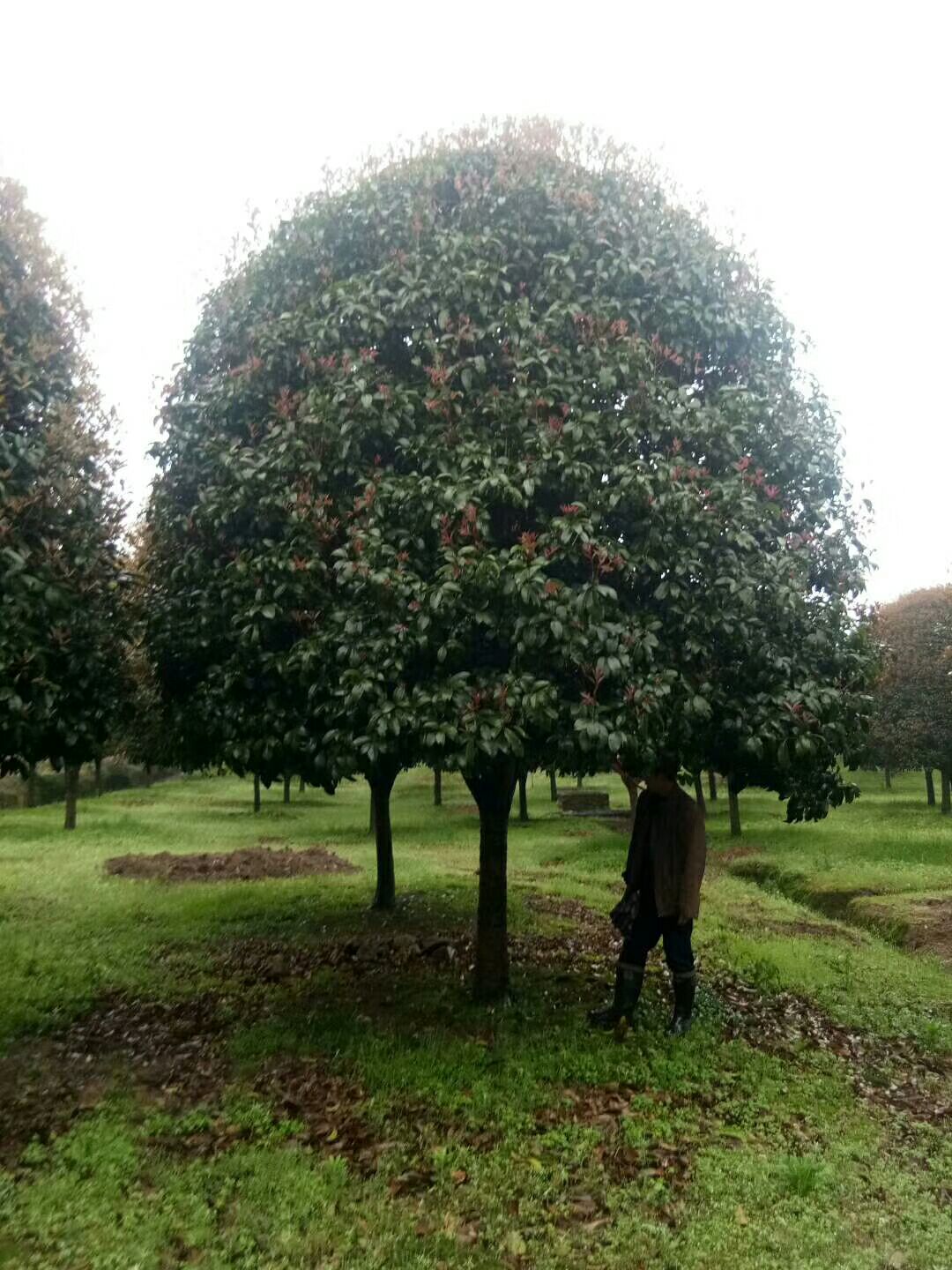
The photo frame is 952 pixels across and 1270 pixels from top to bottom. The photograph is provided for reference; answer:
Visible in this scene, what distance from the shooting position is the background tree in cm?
2584

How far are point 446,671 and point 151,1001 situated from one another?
532 centimetres

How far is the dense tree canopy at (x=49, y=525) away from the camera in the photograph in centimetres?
662

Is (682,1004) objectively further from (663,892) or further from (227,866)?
(227,866)

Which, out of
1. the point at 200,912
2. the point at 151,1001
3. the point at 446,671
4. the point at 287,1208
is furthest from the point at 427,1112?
the point at 200,912

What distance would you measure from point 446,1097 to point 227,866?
12.4 metres

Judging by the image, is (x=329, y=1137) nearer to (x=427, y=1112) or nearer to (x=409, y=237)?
(x=427, y=1112)

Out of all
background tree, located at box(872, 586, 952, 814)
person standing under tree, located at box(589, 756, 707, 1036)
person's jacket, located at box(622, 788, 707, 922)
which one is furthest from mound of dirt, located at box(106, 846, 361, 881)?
background tree, located at box(872, 586, 952, 814)

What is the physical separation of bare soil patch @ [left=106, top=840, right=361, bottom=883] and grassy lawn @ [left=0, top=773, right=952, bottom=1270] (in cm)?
312

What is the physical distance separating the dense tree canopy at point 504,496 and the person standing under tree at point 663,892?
2.01ft

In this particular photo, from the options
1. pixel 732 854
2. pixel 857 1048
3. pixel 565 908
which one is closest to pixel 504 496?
pixel 857 1048

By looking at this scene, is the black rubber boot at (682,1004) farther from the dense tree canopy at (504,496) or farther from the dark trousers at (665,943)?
the dense tree canopy at (504,496)

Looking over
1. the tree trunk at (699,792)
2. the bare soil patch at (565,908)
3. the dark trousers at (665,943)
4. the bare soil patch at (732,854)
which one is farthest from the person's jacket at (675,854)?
the bare soil patch at (732,854)

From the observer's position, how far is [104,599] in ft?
25.6

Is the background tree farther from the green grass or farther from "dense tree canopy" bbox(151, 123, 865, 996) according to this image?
"dense tree canopy" bbox(151, 123, 865, 996)
